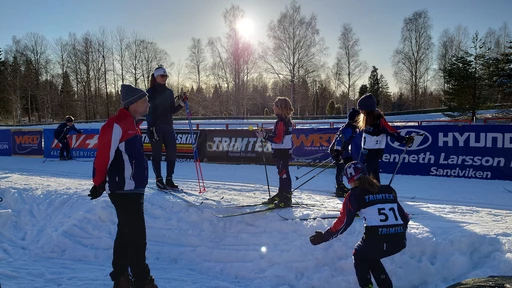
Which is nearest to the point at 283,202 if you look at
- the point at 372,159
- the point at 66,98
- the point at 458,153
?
the point at 372,159

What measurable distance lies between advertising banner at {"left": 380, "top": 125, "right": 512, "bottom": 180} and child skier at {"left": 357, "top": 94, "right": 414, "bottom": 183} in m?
5.10

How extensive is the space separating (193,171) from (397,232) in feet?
29.6

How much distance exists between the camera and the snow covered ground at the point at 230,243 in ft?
13.7

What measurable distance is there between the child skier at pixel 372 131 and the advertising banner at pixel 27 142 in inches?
633

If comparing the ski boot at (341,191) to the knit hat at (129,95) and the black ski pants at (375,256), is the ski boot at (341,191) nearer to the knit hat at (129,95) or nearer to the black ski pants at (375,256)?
the black ski pants at (375,256)

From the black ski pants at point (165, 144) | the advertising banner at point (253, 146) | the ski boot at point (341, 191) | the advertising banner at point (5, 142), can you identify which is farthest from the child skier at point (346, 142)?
the advertising banner at point (5, 142)

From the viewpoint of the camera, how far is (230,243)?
16.9 feet

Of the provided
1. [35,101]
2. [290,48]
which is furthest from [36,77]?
[290,48]

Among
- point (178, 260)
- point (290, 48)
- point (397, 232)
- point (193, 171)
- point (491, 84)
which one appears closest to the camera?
point (397, 232)

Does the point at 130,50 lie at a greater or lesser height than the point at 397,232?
greater

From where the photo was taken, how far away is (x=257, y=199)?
6.93m

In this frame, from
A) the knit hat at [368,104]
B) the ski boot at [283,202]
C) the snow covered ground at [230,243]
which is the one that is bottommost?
the snow covered ground at [230,243]

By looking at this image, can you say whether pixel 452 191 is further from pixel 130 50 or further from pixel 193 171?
pixel 130 50

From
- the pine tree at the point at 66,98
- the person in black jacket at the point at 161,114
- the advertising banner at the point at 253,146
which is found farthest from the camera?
the pine tree at the point at 66,98
